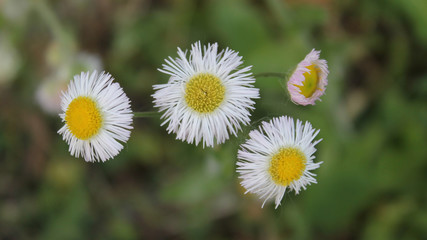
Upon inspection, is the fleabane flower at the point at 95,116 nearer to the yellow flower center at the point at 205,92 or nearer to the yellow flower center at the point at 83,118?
the yellow flower center at the point at 83,118

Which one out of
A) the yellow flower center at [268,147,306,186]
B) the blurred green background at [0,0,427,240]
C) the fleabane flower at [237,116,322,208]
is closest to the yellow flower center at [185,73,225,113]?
the fleabane flower at [237,116,322,208]

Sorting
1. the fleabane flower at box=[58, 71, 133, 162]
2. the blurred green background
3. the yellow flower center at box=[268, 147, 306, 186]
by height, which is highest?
the blurred green background

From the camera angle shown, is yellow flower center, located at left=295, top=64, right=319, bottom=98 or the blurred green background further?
the blurred green background

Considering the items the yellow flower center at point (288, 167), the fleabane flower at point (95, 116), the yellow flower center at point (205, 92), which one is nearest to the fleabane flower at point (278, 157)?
the yellow flower center at point (288, 167)

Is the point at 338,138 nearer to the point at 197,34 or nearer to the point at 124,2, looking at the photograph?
the point at 197,34

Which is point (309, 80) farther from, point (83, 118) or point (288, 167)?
point (83, 118)

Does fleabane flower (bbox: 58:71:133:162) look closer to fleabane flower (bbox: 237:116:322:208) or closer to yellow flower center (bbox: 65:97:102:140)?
yellow flower center (bbox: 65:97:102:140)
